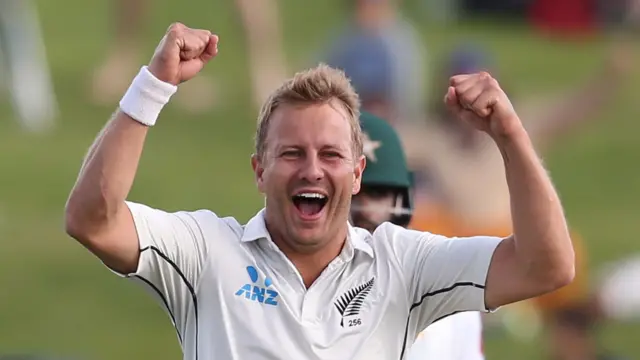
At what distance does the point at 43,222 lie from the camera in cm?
1589

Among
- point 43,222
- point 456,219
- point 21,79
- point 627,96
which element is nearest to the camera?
point 456,219

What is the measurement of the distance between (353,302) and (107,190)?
0.81m

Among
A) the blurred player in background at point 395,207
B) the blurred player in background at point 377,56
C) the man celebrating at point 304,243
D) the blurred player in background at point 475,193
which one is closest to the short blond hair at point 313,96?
the man celebrating at point 304,243

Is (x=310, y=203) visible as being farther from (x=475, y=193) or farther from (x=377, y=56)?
(x=377, y=56)

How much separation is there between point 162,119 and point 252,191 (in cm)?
302

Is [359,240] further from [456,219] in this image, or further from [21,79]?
[21,79]

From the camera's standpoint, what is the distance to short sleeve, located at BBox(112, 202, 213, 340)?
14.8 feet

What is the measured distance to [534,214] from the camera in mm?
4410

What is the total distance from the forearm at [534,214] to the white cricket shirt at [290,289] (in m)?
0.19

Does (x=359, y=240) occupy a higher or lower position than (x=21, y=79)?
lower

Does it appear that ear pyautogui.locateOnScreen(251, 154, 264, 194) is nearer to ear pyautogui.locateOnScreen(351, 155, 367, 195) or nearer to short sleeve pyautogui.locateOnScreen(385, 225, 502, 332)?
ear pyautogui.locateOnScreen(351, 155, 367, 195)

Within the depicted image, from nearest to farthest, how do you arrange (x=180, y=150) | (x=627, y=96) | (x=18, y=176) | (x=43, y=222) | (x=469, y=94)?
1. (x=469, y=94)
2. (x=43, y=222)
3. (x=18, y=176)
4. (x=180, y=150)
5. (x=627, y=96)

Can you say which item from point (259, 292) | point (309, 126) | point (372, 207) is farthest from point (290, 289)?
point (372, 207)

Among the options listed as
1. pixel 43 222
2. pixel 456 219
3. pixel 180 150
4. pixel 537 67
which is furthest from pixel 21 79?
pixel 456 219
